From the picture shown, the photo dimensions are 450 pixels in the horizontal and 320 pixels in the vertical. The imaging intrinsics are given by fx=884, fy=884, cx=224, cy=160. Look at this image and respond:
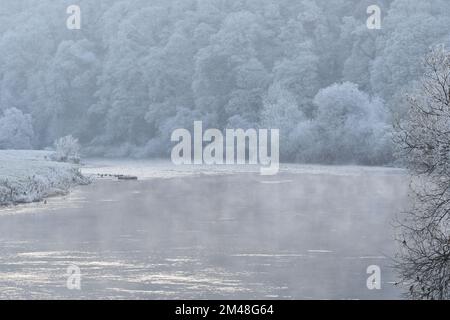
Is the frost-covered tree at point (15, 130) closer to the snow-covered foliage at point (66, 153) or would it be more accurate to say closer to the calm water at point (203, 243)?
the snow-covered foliage at point (66, 153)

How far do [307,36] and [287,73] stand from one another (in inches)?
391

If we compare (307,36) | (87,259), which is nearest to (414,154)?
(87,259)

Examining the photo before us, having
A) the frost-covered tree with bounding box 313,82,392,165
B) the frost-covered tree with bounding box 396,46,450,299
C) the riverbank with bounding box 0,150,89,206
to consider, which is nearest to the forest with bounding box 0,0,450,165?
the frost-covered tree with bounding box 313,82,392,165

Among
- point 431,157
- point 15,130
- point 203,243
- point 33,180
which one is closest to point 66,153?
point 15,130

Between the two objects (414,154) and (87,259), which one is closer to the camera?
(414,154)

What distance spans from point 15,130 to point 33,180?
49.5 metres

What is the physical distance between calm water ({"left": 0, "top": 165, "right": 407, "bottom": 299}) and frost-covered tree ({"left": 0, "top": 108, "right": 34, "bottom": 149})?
47.1 metres

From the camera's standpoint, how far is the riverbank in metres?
38.0

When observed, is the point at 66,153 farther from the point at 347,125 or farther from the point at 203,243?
the point at 203,243

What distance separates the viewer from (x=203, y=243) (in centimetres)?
2592
